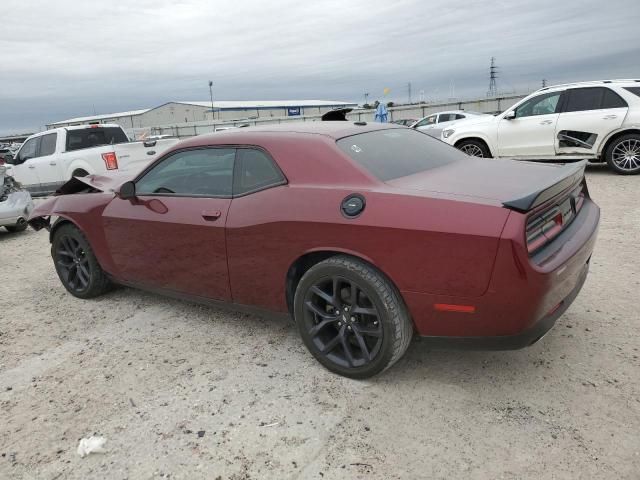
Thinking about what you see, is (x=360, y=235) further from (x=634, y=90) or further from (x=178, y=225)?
(x=634, y=90)

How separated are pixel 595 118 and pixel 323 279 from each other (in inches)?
323

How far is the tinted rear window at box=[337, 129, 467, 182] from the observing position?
3.05m

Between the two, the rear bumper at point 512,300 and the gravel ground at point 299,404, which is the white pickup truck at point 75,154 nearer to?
the gravel ground at point 299,404

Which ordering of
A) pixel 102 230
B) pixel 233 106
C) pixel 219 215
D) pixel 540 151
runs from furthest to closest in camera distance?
pixel 233 106 → pixel 540 151 → pixel 102 230 → pixel 219 215

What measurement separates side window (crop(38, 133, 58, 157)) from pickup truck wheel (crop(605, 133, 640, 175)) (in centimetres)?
1119

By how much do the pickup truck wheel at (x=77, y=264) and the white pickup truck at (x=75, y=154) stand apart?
5089mm

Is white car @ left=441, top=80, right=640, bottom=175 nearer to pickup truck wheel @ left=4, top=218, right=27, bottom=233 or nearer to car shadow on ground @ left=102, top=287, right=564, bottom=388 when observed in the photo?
car shadow on ground @ left=102, top=287, right=564, bottom=388

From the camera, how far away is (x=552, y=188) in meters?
2.61

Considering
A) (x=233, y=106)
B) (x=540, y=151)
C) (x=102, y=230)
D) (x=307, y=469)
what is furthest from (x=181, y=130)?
(x=307, y=469)

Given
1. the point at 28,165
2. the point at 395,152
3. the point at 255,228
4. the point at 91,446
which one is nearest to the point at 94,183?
the point at 255,228

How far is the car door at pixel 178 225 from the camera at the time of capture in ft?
11.3

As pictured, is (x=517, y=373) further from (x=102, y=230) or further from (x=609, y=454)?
(x=102, y=230)

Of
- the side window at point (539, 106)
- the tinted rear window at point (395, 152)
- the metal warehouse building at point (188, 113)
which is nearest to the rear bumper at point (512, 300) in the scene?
the tinted rear window at point (395, 152)

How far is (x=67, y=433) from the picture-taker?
8.88 ft
